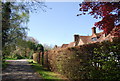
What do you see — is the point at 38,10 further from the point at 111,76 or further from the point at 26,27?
the point at 26,27

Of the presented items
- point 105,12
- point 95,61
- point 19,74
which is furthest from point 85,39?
point 105,12

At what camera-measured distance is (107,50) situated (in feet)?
17.0

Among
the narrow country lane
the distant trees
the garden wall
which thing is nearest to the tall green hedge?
the garden wall

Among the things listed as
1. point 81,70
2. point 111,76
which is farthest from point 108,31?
point 81,70

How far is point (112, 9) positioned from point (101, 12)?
0.43 meters

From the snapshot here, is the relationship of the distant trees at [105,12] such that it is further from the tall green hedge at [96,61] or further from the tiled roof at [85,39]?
the tiled roof at [85,39]

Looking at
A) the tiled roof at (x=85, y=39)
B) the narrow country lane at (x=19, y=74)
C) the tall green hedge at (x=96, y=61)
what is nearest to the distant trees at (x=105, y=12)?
the tall green hedge at (x=96, y=61)

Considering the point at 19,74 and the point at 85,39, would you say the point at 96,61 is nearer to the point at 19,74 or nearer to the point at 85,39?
the point at 19,74

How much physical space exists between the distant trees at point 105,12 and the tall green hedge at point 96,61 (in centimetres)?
82

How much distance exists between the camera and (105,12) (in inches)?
172

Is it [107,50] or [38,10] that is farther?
[38,10]

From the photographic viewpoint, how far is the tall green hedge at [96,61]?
4941 mm

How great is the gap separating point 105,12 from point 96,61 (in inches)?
87.8

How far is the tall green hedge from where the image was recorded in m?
4.94
